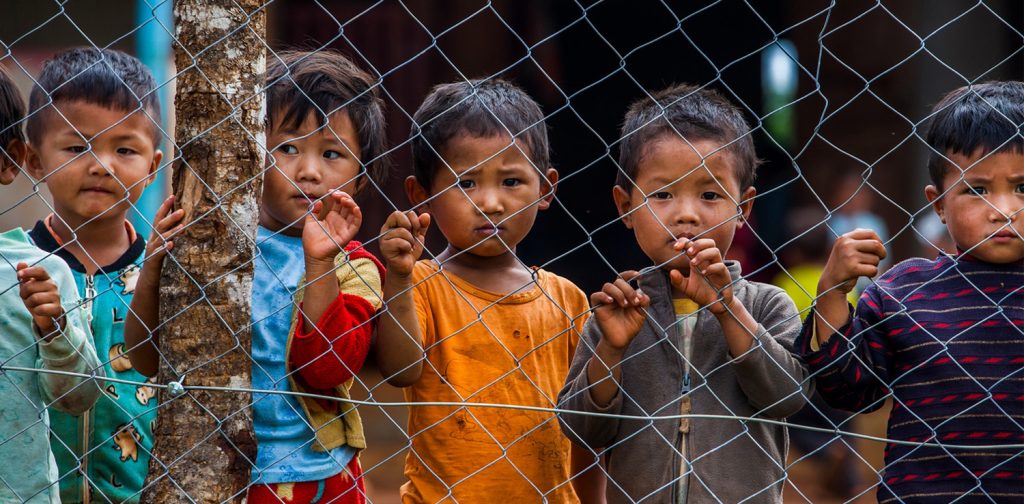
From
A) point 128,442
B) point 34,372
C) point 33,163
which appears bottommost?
point 128,442

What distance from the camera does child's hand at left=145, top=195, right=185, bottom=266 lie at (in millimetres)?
2270

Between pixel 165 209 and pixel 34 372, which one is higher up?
pixel 165 209

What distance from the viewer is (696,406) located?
2.42 m

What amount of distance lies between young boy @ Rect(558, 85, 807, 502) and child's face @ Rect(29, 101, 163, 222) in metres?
1.14

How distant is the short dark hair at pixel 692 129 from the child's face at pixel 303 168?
0.61 meters

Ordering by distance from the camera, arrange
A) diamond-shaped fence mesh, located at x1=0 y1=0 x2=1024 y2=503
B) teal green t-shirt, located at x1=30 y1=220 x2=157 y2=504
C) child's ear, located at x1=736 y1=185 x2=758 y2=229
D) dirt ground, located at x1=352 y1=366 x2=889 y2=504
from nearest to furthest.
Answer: diamond-shaped fence mesh, located at x1=0 y1=0 x2=1024 y2=503
child's ear, located at x1=736 y1=185 x2=758 y2=229
teal green t-shirt, located at x1=30 y1=220 x2=157 y2=504
dirt ground, located at x1=352 y1=366 x2=889 y2=504

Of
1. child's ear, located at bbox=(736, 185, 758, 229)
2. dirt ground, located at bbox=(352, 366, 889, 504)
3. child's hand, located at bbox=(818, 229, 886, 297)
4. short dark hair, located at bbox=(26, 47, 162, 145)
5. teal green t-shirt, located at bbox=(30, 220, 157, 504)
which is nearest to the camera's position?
child's hand, located at bbox=(818, 229, 886, 297)

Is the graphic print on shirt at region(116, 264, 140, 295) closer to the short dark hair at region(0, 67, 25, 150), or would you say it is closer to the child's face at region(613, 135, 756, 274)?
the short dark hair at region(0, 67, 25, 150)

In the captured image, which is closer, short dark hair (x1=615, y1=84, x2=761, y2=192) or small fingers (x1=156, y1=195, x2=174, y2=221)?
small fingers (x1=156, y1=195, x2=174, y2=221)

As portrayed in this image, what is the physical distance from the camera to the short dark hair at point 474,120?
2.67 metres

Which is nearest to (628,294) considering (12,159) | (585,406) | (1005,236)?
(585,406)

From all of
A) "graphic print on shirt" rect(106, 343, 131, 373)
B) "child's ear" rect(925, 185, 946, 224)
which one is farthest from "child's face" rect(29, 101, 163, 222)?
"child's ear" rect(925, 185, 946, 224)

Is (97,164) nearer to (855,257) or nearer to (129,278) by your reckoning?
(129,278)

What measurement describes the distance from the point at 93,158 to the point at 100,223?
0.15 metres
